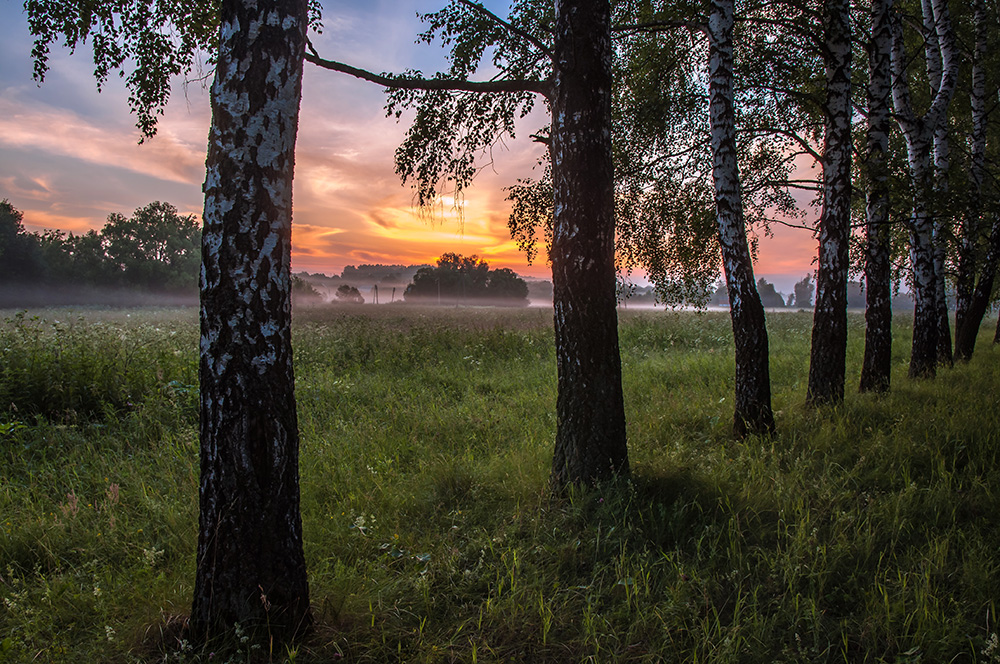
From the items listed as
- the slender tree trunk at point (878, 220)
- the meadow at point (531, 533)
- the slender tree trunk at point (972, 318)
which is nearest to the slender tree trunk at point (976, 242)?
the slender tree trunk at point (972, 318)

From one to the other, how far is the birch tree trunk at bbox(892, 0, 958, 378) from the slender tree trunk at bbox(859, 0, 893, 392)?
1270mm

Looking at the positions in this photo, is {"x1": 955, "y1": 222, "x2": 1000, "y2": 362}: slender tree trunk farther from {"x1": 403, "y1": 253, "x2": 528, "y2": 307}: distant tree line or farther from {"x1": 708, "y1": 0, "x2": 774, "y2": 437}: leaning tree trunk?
{"x1": 403, "y1": 253, "x2": 528, "y2": 307}: distant tree line

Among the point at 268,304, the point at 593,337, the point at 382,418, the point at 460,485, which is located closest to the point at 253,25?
the point at 268,304

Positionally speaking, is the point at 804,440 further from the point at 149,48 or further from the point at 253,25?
the point at 149,48

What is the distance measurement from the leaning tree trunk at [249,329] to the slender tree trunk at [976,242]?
11.6 meters

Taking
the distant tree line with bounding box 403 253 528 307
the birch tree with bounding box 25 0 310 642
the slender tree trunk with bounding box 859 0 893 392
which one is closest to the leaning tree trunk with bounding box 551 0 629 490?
the birch tree with bounding box 25 0 310 642

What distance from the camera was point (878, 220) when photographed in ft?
24.6

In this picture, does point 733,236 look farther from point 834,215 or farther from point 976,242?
point 976,242

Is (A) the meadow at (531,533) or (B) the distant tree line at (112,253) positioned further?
(B) the distant tree line at (112,253)

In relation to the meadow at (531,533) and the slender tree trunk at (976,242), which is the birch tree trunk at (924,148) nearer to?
the slender tree trunk at (976,242)

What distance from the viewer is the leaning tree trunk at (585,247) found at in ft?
13.1

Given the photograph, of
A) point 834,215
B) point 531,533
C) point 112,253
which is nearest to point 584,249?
point 531,533

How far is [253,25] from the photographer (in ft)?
7.96

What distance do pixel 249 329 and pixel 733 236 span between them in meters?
5.37
